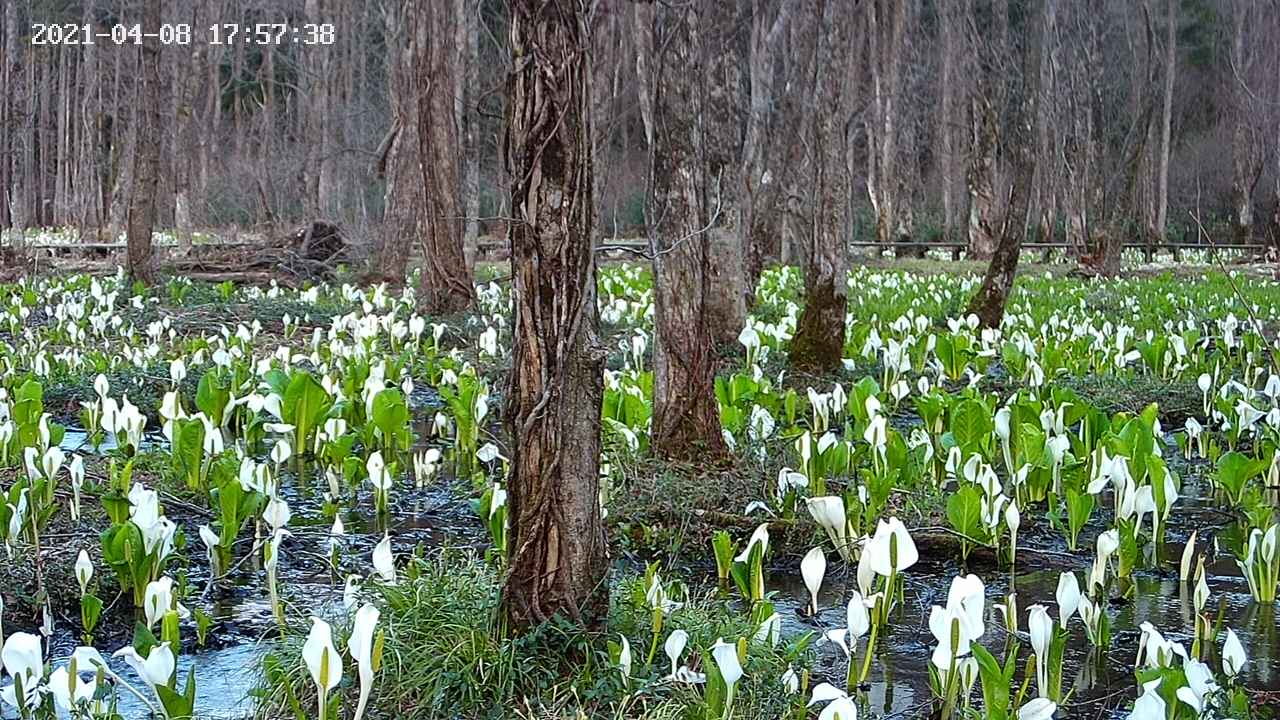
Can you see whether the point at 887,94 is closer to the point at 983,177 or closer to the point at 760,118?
the point at 983,177

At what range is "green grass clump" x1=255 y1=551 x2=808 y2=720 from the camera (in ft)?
10.5

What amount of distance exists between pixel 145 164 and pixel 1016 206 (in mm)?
8573

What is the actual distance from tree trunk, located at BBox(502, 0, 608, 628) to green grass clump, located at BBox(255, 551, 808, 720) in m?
0.09

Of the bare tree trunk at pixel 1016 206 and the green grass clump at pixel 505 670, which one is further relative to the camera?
the bare tree trunk at pixel 1016 206

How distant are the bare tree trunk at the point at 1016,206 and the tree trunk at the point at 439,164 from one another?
4484 millimetres

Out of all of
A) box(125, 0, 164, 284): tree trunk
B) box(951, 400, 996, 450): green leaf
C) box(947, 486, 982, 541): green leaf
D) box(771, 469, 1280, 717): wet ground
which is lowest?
box(771, 469, 1280, 717): wet ground

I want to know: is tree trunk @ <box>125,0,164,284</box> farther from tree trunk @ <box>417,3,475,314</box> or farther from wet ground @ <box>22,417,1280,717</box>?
wet ground @ <box>22,417,1280,717</box>

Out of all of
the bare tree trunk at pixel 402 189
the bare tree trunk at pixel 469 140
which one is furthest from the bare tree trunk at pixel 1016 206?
the bare tree trunk at pixel 402 189

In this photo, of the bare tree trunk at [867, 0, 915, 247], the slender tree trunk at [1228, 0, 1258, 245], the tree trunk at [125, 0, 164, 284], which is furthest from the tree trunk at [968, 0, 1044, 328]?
the slender tree trunk at [1228, 0, 1258, 245]

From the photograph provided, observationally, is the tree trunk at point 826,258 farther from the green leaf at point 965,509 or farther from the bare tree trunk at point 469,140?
the green leaf at point 965,509

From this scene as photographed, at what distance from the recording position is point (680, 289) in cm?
561

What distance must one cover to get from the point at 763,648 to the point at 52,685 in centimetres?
162

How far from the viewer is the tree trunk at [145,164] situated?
13922mm

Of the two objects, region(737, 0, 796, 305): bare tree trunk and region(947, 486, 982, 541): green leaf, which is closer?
region(947, 486, 982, 541): green leaf
